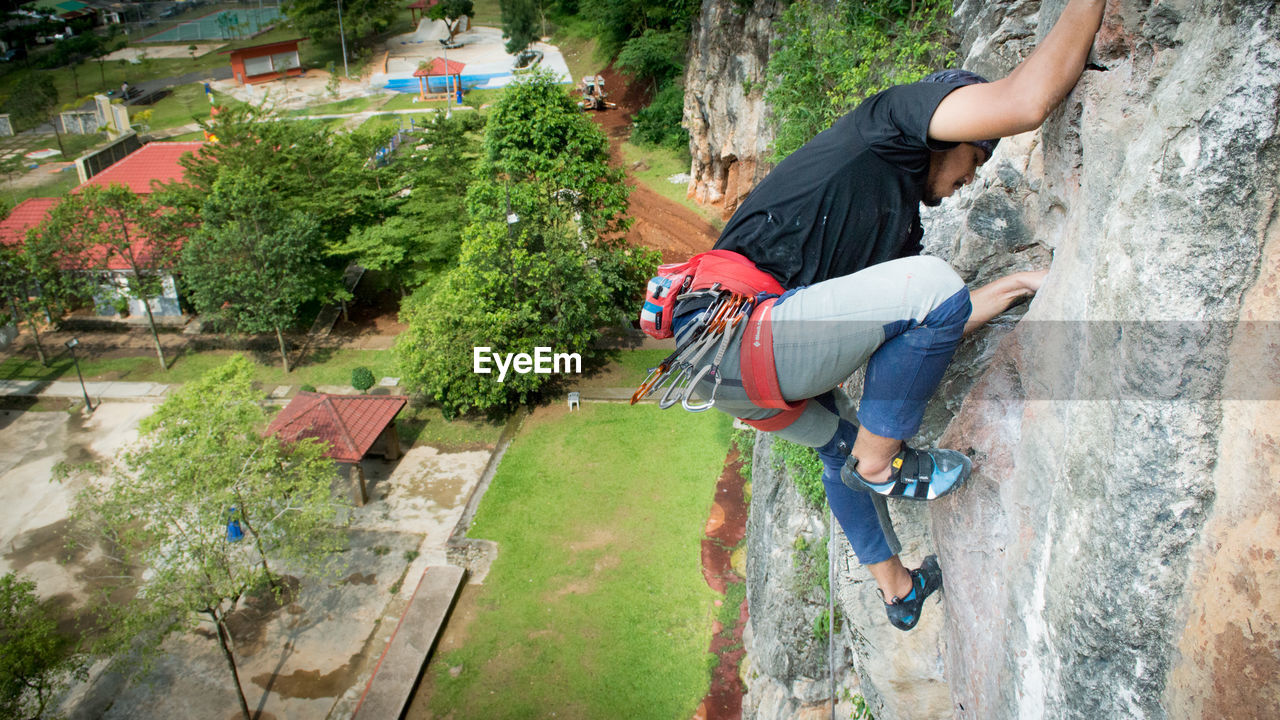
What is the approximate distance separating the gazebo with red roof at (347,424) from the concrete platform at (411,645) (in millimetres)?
3499

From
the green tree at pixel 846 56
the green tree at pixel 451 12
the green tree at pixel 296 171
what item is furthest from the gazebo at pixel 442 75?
the green tree at pixel 846 56

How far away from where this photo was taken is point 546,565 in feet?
52.1

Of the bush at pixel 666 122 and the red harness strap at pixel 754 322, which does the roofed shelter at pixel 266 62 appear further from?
the red harness strap at pixel 754 322

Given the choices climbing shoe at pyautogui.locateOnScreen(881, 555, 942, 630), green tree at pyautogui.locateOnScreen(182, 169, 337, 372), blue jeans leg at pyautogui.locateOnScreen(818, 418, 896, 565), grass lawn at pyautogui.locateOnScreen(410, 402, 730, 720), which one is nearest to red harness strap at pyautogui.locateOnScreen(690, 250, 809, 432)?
blue jeans leg at pyautogui.locateOnScreen(818, 418, 896, 565)

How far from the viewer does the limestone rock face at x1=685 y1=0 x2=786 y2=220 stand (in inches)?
907

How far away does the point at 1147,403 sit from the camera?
306cm

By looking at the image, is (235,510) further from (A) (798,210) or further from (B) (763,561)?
(A) (798,210)

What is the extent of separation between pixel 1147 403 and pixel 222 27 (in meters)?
72.7

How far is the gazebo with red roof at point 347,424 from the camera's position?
17.5 m

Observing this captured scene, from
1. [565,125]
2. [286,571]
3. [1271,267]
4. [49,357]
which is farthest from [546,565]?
[49,357]

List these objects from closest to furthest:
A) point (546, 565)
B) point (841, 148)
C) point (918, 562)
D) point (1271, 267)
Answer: point (1271, 267), point (841, 148), point (918, 562), point (546, 565)

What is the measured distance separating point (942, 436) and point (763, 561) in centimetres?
718

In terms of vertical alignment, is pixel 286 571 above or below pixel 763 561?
below

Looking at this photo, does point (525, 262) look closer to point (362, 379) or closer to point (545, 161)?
point (545, 161)
